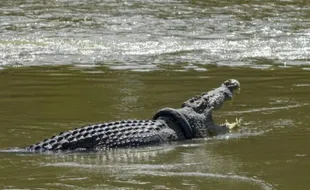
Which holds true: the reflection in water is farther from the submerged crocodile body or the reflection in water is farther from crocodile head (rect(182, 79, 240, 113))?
crocodile head (rect(182, 79, 240, 113))

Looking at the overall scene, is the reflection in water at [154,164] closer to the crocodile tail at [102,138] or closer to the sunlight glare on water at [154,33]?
the crocodile tail at [102,138]

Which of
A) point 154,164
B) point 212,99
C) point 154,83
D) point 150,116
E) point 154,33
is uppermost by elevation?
point 154,33

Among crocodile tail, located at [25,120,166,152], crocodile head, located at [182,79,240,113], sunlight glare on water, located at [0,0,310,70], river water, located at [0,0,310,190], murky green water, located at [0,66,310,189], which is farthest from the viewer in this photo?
sunlight glare on water, located at [0,0,310,70]

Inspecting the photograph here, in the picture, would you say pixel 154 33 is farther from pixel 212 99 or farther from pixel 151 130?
pixel 151 130

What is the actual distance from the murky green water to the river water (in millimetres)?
13

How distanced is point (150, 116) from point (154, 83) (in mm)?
2116

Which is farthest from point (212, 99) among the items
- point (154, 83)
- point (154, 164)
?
point (154, 83)

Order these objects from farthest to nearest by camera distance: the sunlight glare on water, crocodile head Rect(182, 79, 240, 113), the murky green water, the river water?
the sunlight glare on water, crocodile head Rect(182, 79, 240, 113), the river water, the murky green water

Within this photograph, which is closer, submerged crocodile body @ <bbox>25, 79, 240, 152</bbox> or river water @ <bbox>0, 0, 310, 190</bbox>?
river water @ <bbox>0, 0, 310, 190</bbox>

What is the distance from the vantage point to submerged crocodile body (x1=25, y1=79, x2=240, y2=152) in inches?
262

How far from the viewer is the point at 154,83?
410 inches

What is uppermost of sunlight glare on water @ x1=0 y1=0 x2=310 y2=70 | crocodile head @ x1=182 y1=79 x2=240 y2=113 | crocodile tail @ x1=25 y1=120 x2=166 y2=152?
sunlight glare on water @ x1=0 y1=0 x2=310 y2=70

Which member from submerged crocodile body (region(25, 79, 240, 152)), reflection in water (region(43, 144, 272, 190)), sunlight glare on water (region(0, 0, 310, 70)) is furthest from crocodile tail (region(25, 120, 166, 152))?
sunlight glare on water (region(0, 0, 310, 70))

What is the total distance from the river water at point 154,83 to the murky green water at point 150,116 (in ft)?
0.04
